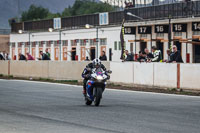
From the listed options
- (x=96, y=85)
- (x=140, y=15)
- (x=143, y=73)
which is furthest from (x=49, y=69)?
(x=140, y=15)

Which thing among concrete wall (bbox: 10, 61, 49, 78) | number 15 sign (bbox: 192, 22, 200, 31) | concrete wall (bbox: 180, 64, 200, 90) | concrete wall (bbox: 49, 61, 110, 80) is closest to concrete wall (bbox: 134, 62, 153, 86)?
concrete wall (bbox: 180, 64, 200, 90)

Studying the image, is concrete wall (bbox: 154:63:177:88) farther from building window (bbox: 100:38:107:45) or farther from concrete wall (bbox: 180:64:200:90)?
building window (bbox: 100:38:107:45)

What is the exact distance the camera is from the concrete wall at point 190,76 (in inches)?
889

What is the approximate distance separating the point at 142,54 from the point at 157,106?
10.4m

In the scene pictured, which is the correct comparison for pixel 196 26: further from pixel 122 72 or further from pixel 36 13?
pixel 36 13

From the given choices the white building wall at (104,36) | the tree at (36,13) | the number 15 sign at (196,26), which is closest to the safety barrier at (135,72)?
the number 15 sign at (196,26)

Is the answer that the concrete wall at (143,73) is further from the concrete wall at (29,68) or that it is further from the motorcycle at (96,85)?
the concrete wall at (29,68)

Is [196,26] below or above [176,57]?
above

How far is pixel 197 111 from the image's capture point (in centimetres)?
1508

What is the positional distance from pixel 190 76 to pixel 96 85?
725 centimetres

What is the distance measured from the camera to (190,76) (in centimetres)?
2286

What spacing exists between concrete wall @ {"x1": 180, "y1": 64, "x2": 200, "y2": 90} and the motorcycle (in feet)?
21.9

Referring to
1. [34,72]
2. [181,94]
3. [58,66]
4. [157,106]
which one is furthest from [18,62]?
[157,106]

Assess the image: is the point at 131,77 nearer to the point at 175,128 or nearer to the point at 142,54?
the point at 142,54
